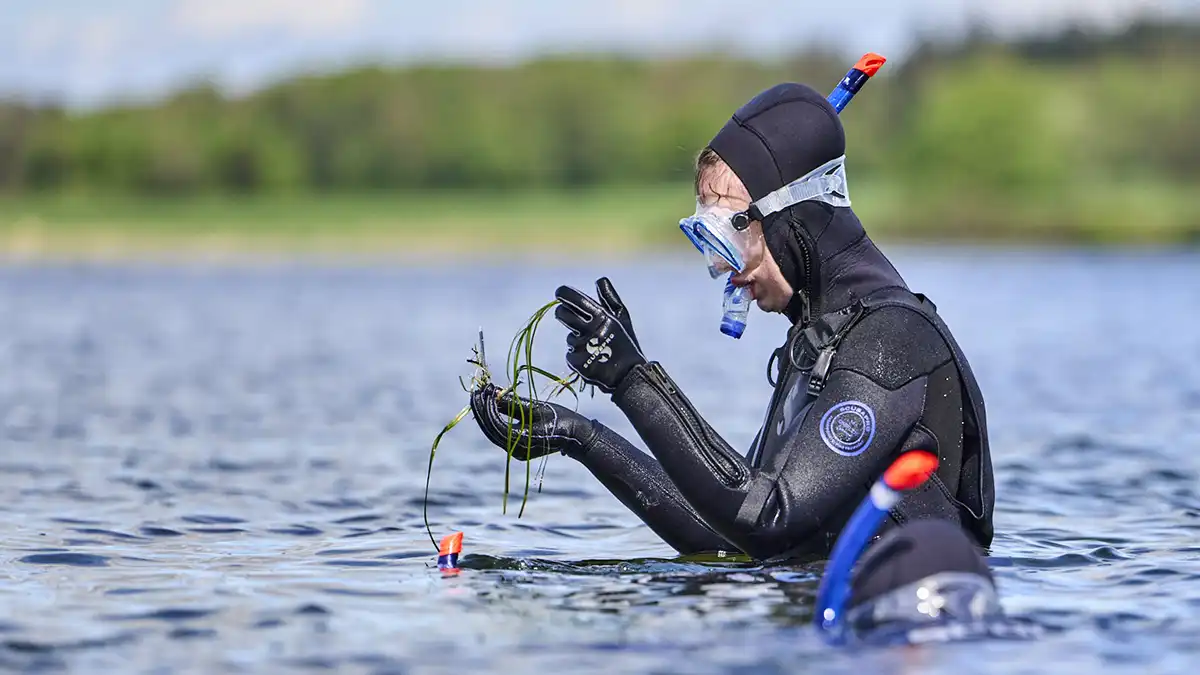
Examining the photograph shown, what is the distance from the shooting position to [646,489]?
6.95m

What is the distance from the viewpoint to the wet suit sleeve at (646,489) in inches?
267

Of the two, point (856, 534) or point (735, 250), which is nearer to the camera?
point (856, 534)

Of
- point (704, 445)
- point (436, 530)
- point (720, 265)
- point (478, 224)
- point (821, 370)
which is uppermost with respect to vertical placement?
point (478, 224)

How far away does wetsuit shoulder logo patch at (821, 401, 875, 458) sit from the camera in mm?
5848

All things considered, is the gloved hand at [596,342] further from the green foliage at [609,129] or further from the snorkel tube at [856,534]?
the green foliage at [609,129]

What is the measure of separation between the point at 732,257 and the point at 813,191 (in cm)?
42

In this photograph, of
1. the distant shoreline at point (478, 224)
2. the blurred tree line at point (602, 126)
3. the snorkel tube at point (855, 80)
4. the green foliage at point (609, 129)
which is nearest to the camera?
the snorkel tube at point (855, 80)

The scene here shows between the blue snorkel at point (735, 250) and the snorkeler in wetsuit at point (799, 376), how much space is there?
0.04 feet

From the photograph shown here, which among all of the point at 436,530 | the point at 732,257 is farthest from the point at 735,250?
the point at 436,530

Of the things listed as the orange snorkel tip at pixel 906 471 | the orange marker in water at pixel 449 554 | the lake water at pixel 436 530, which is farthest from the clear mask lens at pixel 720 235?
the orange marker in water at pixel 449 554

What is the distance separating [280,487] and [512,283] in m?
50.2

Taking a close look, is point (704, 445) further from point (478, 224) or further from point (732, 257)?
point (478, 224)

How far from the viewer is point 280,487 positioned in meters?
11.7

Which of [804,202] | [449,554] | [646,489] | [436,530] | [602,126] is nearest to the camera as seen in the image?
[804,202]
